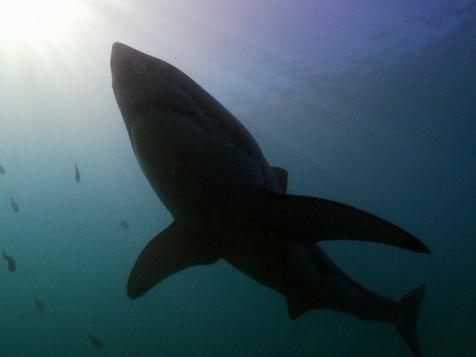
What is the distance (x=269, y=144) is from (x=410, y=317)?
3898 cm

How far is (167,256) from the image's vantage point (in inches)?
172

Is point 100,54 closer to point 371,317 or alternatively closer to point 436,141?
point 371,317

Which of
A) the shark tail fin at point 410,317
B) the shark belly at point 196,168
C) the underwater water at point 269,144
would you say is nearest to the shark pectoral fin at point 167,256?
the shark belly at point 196,168

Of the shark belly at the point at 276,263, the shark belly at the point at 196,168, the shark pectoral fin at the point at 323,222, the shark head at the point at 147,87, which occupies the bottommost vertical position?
the shark belly at the point at 276,263

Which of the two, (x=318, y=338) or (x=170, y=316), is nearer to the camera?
(x=318, y=338)

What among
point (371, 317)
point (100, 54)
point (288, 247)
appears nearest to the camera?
point (288, 247)

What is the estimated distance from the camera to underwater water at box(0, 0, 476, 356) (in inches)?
858

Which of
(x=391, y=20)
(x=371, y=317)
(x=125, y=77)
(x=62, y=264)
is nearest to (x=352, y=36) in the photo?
(x=391, y=20)

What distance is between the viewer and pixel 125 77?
7.51 ft

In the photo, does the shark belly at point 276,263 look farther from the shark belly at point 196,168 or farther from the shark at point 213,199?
the shark belly at point 196,168

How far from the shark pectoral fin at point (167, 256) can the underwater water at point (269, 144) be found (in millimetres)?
8562

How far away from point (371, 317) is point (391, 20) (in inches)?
844

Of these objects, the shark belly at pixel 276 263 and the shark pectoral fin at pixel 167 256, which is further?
the shark pectoral fin at pixel 167 256

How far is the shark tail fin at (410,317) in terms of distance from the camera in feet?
23.8
